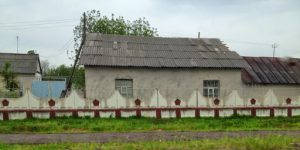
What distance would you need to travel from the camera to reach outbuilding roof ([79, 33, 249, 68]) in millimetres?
20234

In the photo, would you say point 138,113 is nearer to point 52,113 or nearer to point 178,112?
point 178,112

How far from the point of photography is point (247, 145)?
8.26m

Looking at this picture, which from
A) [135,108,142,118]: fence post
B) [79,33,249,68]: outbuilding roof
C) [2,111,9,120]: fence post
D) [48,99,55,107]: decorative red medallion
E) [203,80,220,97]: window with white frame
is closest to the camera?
[2,111,9,120]: fence post

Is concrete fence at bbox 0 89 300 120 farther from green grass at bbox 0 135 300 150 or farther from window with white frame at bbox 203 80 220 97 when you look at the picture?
green grass at bbox 0 135 300 150

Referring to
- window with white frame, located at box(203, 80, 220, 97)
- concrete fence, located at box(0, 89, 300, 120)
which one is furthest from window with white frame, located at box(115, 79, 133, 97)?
window with white frame, located at box(203, 80, 220, 97)

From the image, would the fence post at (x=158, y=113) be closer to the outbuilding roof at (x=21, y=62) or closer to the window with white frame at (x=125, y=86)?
the window with white frame at (x=125, y=86)

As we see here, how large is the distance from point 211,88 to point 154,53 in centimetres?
354

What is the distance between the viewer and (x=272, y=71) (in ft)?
78.2

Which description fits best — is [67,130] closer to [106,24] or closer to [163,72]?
[163,72]

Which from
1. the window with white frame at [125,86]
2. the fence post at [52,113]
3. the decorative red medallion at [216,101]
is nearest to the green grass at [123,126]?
the fence post at [52,113]

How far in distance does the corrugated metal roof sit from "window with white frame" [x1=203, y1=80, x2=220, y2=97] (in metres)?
1.64

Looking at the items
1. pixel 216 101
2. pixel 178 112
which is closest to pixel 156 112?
pixel 178 112

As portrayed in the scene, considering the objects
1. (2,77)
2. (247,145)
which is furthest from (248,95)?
(2,77)

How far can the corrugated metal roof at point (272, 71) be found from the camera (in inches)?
890
